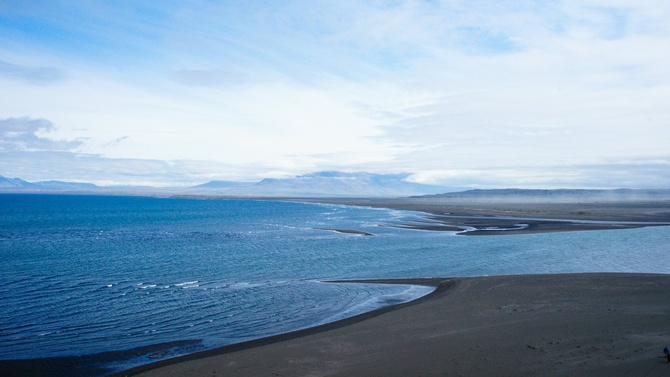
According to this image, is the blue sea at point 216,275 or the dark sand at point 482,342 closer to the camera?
the dark sand at point 482,342

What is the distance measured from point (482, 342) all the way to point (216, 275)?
65.2ft

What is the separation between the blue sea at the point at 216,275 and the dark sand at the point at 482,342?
2.35 meters

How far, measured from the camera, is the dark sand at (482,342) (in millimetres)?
14305

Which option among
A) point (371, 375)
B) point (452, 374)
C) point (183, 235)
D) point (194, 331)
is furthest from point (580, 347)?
point (183, 235)

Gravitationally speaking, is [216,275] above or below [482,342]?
below

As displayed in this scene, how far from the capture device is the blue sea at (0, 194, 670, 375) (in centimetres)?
1903

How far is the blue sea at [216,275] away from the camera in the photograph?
749 inches

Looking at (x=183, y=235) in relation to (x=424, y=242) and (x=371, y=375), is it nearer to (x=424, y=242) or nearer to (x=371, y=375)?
(x=424, y=242)

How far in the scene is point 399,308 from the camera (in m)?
22.6

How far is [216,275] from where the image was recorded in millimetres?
32250

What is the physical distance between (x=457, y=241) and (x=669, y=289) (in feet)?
86.4

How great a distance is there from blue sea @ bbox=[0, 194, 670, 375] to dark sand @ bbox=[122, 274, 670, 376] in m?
2.35

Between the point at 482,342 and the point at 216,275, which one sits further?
the point at 216,275

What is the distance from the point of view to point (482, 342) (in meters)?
16.6
